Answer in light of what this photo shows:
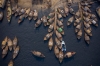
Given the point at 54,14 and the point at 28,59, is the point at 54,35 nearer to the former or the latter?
the point at 54,14

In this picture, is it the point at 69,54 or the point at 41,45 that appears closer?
the point at 69,54

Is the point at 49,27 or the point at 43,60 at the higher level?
the point at 49,27

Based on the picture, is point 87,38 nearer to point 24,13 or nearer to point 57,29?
point 57,29

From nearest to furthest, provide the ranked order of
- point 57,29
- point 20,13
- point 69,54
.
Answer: point 69,54
point 57,29
point 20,13

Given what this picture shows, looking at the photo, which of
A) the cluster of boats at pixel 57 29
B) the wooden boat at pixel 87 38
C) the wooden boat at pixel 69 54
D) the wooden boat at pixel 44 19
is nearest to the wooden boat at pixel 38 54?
the cluster of boats at pixel 57 29

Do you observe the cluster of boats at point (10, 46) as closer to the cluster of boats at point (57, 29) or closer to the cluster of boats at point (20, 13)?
the cluster of boats at point (57, 29)

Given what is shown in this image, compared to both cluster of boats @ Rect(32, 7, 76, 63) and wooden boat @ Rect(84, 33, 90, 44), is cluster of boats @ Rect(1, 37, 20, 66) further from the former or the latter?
wooden boat @ Rect(84, 33, 90, 44)

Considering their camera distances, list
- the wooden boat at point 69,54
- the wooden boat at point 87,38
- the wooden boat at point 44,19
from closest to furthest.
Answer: the wooden boat at point 69,54
the wooden boat at point 87,38
the wooden boat at point 44,19

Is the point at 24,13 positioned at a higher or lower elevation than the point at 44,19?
higher

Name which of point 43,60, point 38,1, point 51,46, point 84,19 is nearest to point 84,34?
point 84,19

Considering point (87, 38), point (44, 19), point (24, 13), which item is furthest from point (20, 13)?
point (87, 38)

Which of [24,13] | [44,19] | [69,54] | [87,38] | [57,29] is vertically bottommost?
[69,54]
